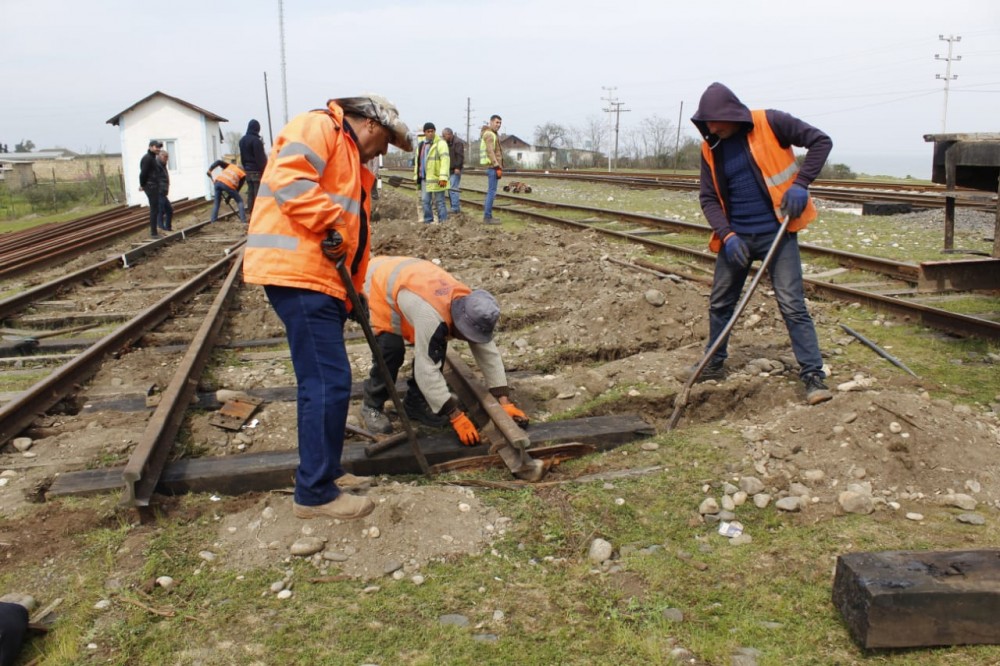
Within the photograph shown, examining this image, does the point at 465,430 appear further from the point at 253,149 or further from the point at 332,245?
the point at 253,149

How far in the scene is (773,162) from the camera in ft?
15.0

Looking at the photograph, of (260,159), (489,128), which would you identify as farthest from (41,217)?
(489,128)

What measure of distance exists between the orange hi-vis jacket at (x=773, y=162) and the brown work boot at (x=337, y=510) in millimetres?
3033

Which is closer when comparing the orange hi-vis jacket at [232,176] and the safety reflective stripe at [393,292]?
the safety reflective stripe at [393,292]

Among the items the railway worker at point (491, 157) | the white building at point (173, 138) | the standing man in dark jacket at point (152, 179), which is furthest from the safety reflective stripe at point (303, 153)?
the white building at point (173, 138)

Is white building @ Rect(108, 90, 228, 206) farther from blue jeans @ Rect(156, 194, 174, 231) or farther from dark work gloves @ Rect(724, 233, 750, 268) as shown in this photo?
dark work gloves @ Rect(724, 233, 750, 268)

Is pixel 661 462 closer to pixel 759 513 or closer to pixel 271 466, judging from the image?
pixel 759 513

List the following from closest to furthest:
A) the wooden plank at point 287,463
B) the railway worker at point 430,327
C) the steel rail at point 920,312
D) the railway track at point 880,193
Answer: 1. the wooden plank at point 287,463
2. the railway worker at point 430,327
3. the steel rail at point 920,312
4. the railway track at point 880,193

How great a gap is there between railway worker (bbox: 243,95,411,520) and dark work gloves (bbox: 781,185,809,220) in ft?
7.58

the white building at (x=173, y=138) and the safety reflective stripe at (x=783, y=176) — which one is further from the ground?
the white building at (x=173, y=138)

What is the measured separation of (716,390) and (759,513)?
161 centimetres

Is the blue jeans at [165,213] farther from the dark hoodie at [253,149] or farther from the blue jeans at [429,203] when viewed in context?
the blue jeans at [429,203]

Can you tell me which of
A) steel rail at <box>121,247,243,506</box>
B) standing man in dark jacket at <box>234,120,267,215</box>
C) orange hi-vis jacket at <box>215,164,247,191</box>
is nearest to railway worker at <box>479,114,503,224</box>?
standing man in dark jacket at <box>234,120,267,215</box>

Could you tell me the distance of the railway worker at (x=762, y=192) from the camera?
14.7 ft
